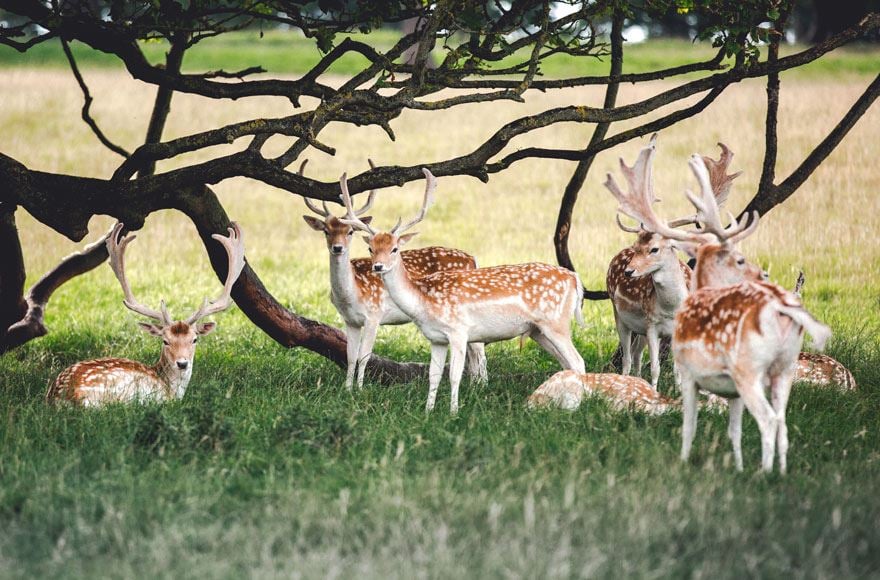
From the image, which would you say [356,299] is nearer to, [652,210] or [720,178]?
[720,178]

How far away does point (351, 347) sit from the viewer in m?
9.09

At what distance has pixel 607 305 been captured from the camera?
1261cm

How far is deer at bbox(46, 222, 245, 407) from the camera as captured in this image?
293 inches

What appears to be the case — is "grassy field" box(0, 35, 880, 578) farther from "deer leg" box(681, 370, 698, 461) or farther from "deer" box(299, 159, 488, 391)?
"deer" box(299, 159, 488, 391)

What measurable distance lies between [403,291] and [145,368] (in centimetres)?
168

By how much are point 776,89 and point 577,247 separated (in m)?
6.02

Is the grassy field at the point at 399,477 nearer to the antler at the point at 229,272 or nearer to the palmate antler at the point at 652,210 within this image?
the antler at the point at 229,272

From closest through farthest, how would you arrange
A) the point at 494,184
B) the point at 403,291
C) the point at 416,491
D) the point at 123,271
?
1. the point at 416,491
2. the point at 403,291
3. the point at 123,271
4. the point at 494,184

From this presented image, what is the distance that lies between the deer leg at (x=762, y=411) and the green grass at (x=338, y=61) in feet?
78.4

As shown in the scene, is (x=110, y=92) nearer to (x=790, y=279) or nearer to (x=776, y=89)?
(x=790, y=279)

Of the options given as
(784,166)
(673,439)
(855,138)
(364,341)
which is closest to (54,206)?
(364,341)

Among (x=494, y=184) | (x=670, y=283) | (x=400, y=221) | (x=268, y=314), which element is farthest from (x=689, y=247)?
(x=494, y=184)

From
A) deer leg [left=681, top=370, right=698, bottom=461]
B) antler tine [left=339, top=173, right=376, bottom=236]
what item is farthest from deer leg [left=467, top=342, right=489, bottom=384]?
deer leg [left=681, top=370, right=698, bottom=461]

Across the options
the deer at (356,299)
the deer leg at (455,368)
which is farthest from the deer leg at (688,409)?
the deer at (356,299)
